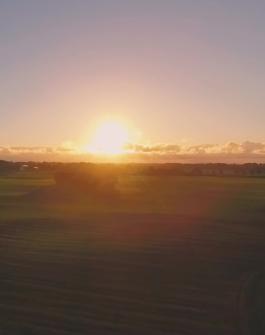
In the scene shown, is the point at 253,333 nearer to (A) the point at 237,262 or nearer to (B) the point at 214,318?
(B) the point at 214,318

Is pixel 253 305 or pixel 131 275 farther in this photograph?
pixel 131 275

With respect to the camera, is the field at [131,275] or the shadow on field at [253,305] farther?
the field at [131,275]

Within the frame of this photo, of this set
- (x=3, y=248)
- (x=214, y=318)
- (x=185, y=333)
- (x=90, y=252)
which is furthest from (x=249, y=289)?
(x=3, y=248)

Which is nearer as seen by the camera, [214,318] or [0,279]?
[214,318]

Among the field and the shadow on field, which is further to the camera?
the field

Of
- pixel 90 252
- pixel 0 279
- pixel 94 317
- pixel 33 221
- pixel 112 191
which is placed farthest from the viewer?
pixel 112 191

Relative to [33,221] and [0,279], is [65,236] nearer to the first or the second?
[33,221]

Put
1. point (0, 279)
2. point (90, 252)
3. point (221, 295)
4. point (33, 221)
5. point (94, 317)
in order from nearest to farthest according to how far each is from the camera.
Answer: point (94, 317), point (221, 295), point (0, 279), point (90, 252), point (33, 221)
